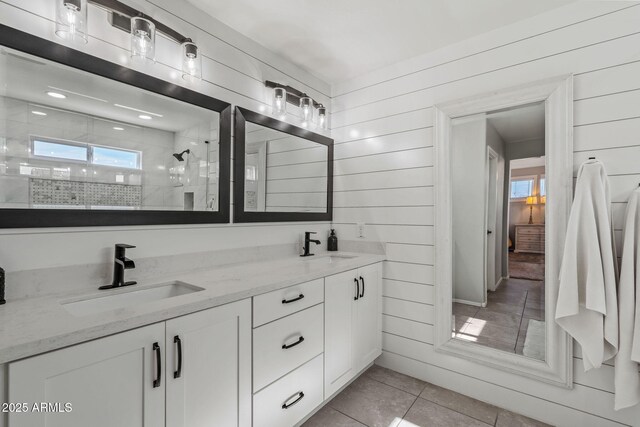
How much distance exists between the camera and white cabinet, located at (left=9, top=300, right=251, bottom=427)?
2.73ft

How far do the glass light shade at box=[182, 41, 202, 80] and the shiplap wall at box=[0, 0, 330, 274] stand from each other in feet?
0.13

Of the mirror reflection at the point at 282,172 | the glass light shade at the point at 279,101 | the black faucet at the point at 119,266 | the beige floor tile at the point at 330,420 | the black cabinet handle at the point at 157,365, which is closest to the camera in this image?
the black cabinet handle at the point at 157,365

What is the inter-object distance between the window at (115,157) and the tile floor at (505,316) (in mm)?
2324

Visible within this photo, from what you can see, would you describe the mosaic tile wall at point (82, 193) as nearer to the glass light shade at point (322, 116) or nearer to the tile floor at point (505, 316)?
the glass light shade at point (322, 116)

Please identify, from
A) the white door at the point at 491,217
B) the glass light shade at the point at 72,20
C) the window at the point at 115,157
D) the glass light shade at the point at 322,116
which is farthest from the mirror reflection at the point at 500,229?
the glass light shade at the point at 72,20

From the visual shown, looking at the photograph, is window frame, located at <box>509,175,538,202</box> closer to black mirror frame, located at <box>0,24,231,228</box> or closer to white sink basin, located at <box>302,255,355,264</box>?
white sink basin, located at <box>302,255,355,264</box>

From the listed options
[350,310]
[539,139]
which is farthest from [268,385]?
[539,139]

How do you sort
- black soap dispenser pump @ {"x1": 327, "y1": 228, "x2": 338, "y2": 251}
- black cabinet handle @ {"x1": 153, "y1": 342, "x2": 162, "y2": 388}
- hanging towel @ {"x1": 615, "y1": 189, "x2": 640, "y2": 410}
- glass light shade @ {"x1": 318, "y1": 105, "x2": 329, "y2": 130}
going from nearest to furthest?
black cabinet handle @ {"x1": 153, "y1": 342, "x2": 162, "y2": 388}, hanging towel @ {"x1": 615, "y1": 189, "x2": 640, "y2": 410}, glass light shade @ {"x1": 318, "y1": 105, "x2": 329, "y2": 130}, black soap dispenser pump @ {"x1": 327, "y1": 228, "x2": 338, "y2": 251}

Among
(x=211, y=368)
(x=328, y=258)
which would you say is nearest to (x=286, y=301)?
(x=211, y=368)

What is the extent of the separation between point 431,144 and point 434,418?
189 cm

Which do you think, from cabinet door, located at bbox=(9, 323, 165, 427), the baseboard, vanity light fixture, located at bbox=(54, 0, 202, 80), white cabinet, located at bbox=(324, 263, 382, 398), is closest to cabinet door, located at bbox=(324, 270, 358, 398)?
white cabinet, located at bbox=(324, 263, 382, 398)

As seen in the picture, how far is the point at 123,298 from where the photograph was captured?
4.47 ft

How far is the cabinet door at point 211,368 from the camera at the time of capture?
110 cm

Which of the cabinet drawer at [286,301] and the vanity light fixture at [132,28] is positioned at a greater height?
the vanity light fixture at [132,28]
